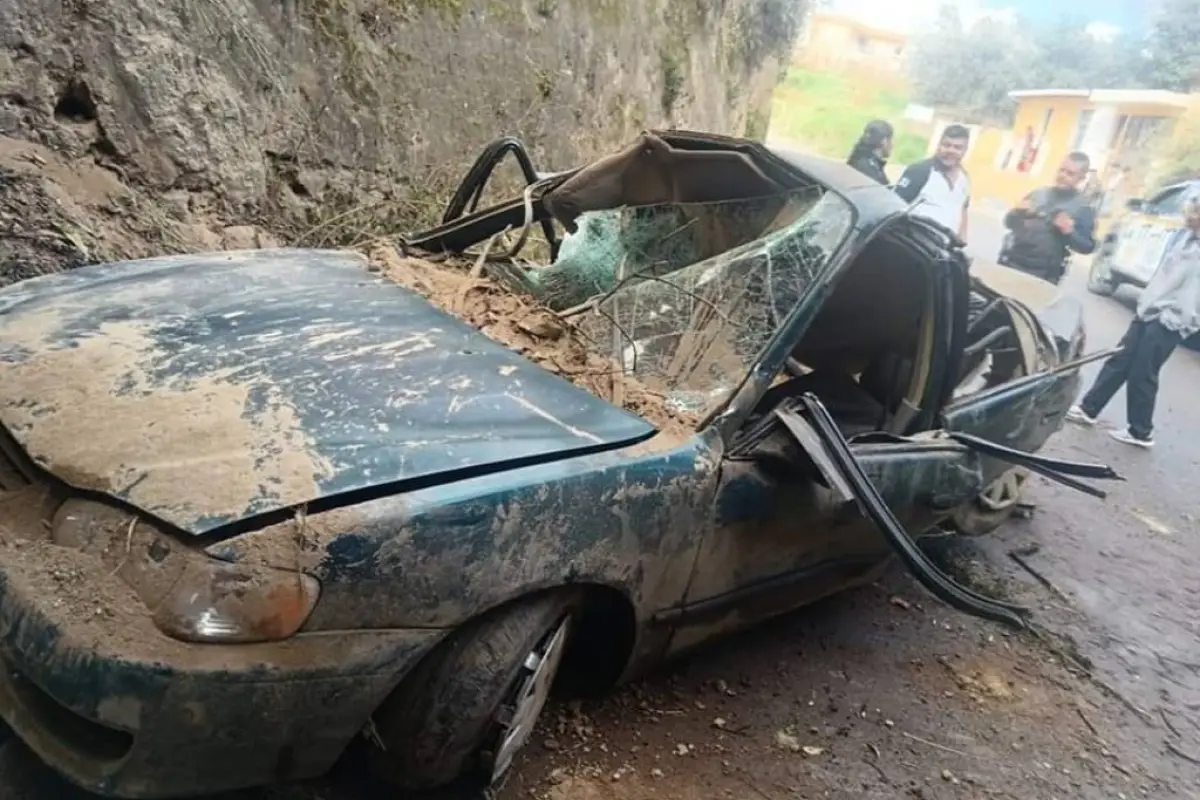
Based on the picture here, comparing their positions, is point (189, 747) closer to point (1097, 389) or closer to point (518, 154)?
point (518, 154)

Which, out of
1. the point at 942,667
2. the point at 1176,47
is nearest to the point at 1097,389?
the point at 942,667

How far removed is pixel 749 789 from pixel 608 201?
197 cm

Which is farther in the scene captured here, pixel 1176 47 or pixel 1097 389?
pixel 1176 47

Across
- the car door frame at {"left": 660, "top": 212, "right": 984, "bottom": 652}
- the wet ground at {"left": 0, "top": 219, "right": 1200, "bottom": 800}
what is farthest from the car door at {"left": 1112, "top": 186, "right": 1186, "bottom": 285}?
the car door frame at {"left": 660, "top": 212, "right": 984, "bottom": 652}

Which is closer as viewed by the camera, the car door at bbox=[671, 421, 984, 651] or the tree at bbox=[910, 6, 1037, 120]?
the car door at bbox=[671, 421, 984, 651]

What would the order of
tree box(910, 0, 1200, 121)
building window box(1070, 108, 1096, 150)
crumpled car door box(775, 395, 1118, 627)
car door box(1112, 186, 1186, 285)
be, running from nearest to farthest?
1. crumpled car door box(775, 395, 1118, 627)
2. car door box(1112, 186, 1186, 285)
3. building window box(1070, 108, 1096, 150)
4. tree box(910, 0, 1200, 121)

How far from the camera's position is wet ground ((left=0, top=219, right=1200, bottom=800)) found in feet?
8.05

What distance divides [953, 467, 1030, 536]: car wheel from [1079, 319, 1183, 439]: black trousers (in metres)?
2.46

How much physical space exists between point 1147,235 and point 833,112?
16928 mm

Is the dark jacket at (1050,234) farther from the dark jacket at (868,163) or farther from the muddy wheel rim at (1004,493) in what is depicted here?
the muddy wheel rim at (1004,493)

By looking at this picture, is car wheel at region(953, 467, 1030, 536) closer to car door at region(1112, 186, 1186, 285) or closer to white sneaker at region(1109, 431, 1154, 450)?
white sneaker at region(1109, 431, 1154, 450)

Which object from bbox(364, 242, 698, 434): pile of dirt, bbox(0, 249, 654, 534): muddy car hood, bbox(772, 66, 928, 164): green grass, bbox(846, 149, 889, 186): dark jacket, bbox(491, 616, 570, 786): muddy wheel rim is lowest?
bbox(772, 66, 928, 164): green grass

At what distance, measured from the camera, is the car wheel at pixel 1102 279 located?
10992mm

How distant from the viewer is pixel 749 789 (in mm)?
2457
